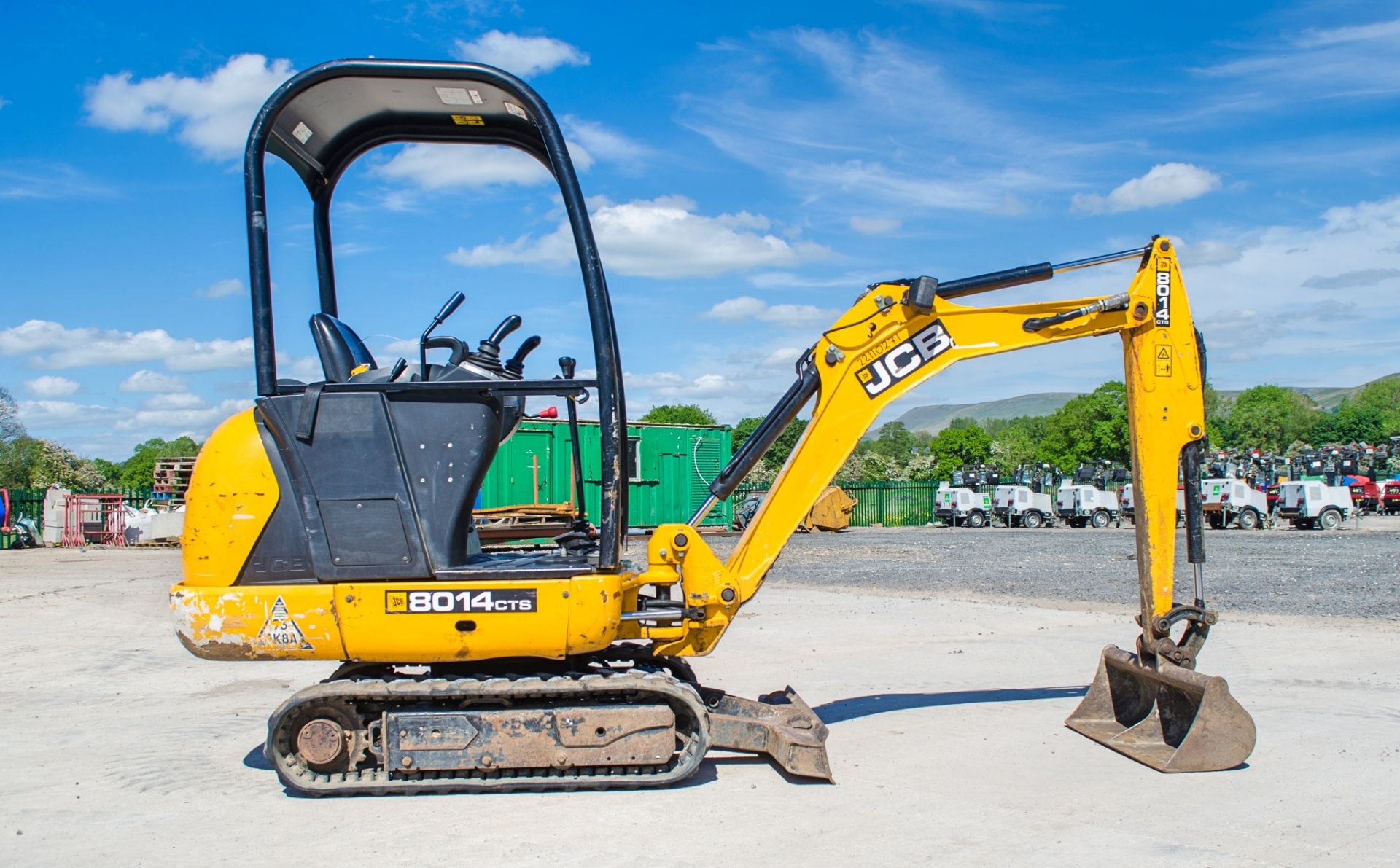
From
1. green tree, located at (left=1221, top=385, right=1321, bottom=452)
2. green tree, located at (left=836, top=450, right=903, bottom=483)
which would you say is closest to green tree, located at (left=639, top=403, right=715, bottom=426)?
green tree, located at (left=836, top=450, right=903, bottom=483)

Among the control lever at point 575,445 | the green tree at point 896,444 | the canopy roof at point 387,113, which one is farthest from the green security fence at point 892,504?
the green tree at point 896,444

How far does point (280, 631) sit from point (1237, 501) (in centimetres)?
3544

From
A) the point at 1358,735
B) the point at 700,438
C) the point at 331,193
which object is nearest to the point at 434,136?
the point at 331,193

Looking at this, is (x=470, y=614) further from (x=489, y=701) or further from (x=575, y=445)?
(x=575, y=445)

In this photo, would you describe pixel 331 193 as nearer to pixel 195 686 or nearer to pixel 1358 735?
pixel 195 686

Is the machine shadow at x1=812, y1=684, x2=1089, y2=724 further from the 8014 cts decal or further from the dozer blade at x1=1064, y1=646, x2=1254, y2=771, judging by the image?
the 8014 cts decal

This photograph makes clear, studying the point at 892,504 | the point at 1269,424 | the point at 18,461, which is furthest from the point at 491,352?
the point at 1269,424

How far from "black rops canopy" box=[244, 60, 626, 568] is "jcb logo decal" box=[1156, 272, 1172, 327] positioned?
3.36 metres

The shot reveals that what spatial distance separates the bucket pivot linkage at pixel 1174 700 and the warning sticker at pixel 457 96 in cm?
465

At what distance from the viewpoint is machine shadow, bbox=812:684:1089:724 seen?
7613 mm

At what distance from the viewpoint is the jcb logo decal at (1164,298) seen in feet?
21.7

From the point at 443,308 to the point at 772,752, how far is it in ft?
10.0

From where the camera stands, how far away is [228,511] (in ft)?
18.3

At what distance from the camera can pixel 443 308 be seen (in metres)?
6.23
